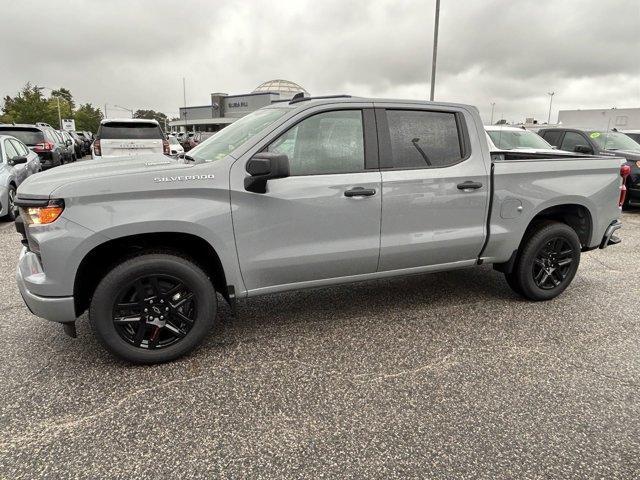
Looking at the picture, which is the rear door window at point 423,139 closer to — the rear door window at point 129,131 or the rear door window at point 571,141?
the rear door window at point 129,131

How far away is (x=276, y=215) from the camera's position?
3311 millimetres

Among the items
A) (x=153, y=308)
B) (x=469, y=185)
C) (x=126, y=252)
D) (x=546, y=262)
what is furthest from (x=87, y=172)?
(x=546, y=262)

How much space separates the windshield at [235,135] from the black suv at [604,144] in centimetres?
831

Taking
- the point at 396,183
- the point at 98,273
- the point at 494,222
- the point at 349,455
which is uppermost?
the point at 396,183

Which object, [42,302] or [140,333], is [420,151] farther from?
[42,302]

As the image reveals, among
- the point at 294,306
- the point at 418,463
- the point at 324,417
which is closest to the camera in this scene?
the point at 418,463

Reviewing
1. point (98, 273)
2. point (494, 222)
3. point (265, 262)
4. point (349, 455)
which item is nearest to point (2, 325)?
point (98, 273)

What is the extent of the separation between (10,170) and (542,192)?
8929 mm

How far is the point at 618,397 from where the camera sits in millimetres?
2959

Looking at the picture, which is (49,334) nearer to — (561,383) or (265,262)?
(265,262)

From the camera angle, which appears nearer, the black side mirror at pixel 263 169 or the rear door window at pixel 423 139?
the black side mirror at pixel 263 169

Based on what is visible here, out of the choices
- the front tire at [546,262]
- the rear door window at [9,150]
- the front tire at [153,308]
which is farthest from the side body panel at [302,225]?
the rear door window at [9,150]

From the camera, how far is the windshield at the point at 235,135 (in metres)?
3.50

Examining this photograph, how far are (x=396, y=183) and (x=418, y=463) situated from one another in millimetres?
2027
